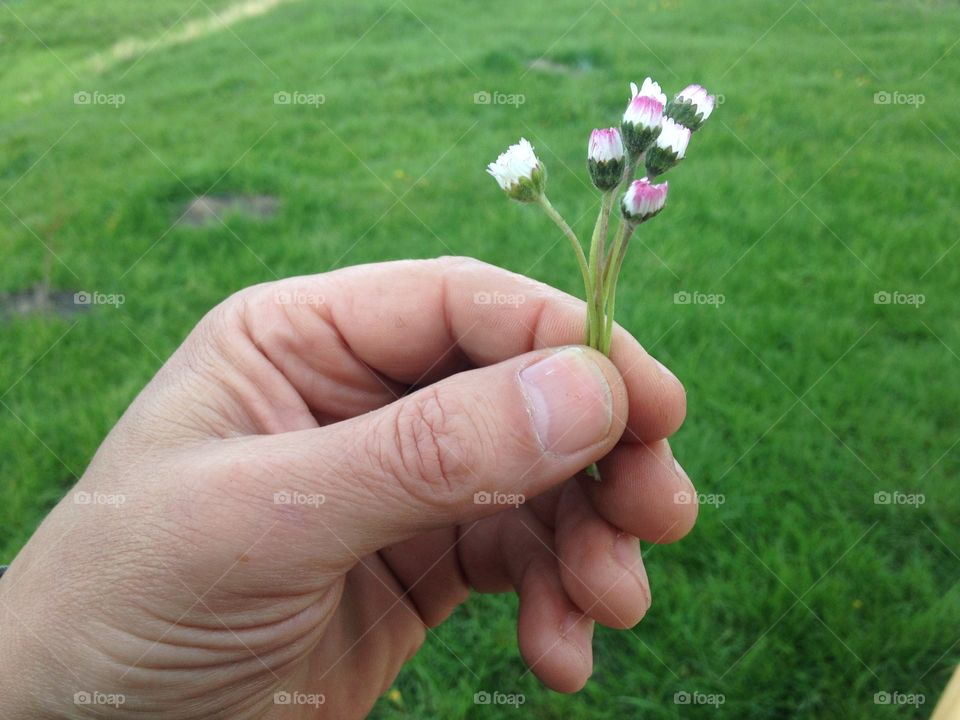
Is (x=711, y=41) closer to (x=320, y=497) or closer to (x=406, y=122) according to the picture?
(x=406, y=122)

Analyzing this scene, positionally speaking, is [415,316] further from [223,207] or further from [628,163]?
[223,207]

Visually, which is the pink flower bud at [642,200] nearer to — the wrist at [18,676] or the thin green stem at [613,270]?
the thin green stem at [613,270]

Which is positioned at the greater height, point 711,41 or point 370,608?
point 711,41

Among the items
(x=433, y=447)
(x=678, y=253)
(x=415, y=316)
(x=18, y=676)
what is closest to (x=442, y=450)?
(x=433, y=447)

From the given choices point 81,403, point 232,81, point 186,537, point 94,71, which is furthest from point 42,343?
point 94,71

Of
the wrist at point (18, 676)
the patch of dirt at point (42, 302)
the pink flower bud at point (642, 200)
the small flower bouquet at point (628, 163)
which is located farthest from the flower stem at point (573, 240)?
the patch of dirt at point (42, 302)
